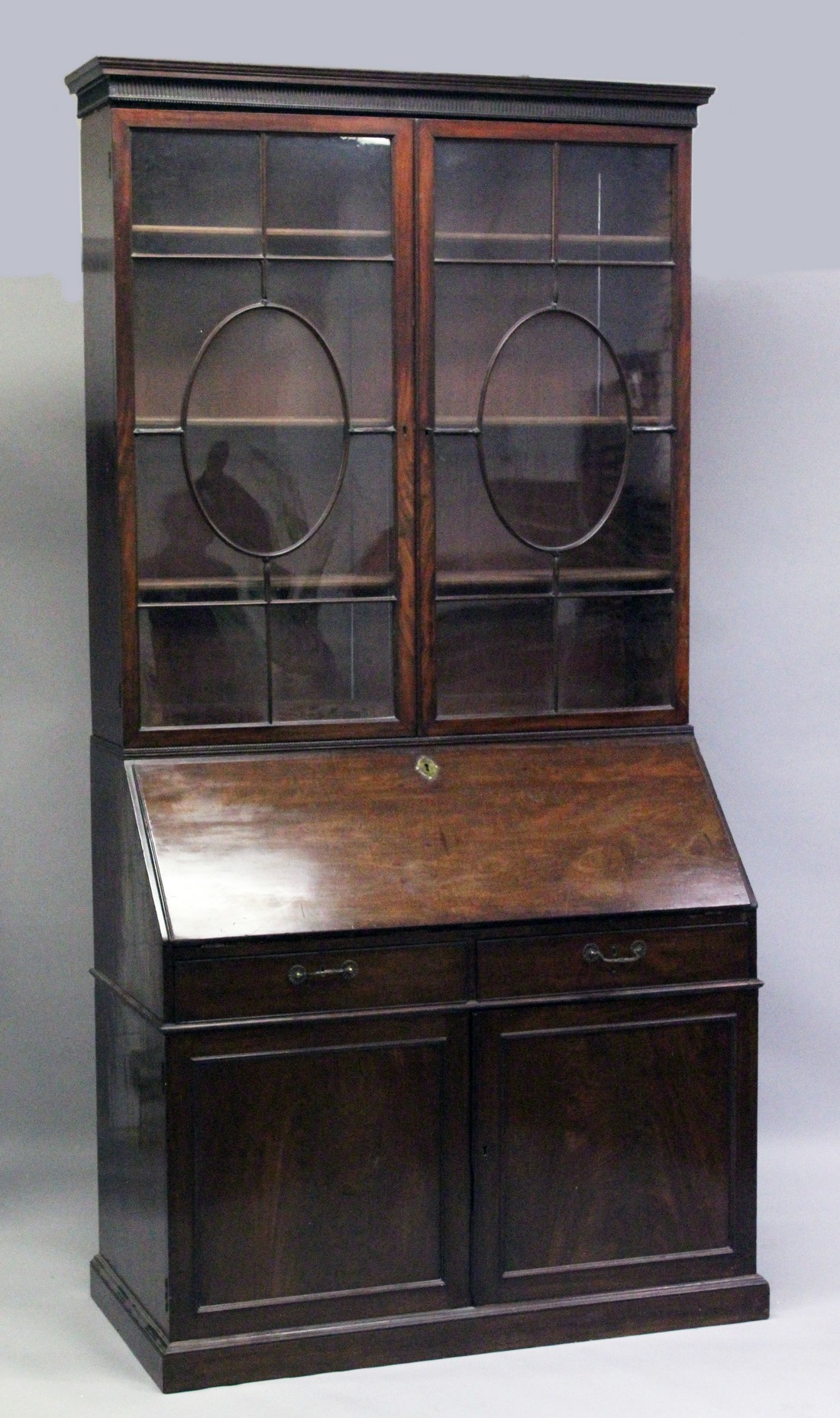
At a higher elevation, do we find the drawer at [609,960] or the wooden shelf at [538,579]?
the wooden shelf at [538,579]

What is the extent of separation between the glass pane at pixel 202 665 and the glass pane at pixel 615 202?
3.32ft

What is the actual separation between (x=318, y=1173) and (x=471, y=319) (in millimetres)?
1698

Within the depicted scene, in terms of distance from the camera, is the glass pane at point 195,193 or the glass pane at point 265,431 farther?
the glass pane at point 265,431

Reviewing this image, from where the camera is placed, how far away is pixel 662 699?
446 centimetres

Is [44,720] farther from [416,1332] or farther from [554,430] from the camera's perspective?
[416,1332]

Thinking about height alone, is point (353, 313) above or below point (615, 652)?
above

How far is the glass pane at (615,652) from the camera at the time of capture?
4418 millimetres

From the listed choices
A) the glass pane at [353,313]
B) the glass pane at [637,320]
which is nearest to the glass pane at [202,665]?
the glass pane at [353,313]

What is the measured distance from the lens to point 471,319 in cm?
429

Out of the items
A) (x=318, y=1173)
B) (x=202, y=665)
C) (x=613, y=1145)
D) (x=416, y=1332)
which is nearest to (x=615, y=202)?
(x=202, y=665)

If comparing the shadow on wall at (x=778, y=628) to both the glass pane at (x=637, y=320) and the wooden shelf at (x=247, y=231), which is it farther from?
the wooden shelf at (x=247, y=231)

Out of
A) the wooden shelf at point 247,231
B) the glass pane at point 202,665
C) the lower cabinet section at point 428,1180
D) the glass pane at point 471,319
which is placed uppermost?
the wooden shelf at point 247,231

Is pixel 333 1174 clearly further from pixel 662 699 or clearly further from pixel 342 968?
pixel 662 699

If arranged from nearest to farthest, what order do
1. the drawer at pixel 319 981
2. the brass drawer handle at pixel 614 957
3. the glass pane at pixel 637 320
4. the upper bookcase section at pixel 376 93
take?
the drawer at pixel 319 981 < the upper bookcase section at pixel 376 93 < the brass drawer handle at pixel 614 957 < the glass pane at pixel 637 320
